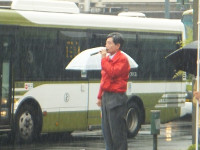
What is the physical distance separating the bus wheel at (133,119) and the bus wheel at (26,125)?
9.85ft

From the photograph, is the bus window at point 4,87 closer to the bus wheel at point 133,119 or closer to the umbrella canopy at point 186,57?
the bus wheel at point 133,119

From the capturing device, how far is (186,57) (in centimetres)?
1178

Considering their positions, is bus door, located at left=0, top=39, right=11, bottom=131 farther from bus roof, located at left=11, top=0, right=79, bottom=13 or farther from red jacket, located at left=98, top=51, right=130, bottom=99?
red jacket, located at left=98, top=51, right=130, bottom=99

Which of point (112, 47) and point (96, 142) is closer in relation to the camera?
point (112, 47)

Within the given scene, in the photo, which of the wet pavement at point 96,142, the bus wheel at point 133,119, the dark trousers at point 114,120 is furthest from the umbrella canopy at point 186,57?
the bus wheel at point 133,119

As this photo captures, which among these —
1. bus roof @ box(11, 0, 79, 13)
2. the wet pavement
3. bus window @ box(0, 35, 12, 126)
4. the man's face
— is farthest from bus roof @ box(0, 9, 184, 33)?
the man's face

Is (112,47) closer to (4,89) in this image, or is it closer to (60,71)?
(4,89)

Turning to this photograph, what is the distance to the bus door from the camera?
16953mm

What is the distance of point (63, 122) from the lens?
59.4 ft

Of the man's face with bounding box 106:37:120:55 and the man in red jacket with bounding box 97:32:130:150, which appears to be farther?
the man's face with bounding box 106:37:120:55

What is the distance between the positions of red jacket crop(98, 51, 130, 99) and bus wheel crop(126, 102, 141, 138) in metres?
8.09

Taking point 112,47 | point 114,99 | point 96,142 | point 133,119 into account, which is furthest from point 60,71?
point 114,99

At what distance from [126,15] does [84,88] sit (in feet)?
11.3

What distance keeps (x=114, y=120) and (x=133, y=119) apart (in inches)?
338
